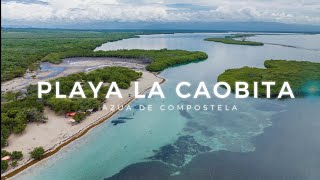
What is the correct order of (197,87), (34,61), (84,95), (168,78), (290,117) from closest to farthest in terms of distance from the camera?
1. (290,117)
2. (84,95)
3. (197,87)
4. (168,78)
5. (34,61)

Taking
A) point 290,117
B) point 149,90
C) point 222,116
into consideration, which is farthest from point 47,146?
point 290,117

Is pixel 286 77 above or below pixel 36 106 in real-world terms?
above

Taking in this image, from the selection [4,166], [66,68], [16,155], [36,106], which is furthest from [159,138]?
[66,68]

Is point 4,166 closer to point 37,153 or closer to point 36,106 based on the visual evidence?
point 37,153

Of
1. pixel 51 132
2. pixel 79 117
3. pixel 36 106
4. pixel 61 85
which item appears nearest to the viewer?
pixel 51 132

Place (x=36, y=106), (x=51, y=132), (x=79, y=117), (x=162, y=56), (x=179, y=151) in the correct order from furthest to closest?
(x=162, y=56)
(x=36, y=106)
(x=79, y=117)
(x=51, y=132)
(x=179, y=151)

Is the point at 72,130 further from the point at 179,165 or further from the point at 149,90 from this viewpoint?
the point at 149,90

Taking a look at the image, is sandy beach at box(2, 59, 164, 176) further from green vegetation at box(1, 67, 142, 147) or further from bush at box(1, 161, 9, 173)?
green vegetation at box(1, 67, 142, 147)

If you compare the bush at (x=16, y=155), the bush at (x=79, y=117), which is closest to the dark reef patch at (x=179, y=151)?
the bush at (x=79, y=117)
